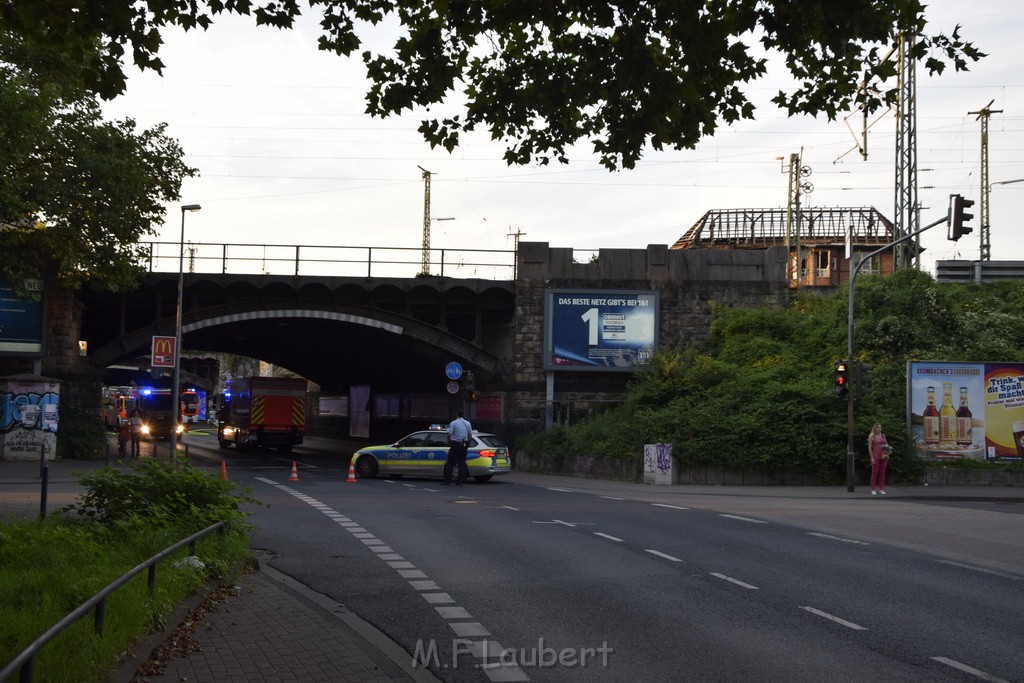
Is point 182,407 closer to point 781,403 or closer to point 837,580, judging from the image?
point 781,403

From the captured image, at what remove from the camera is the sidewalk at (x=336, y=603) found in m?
7.24

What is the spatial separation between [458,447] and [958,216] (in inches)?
510

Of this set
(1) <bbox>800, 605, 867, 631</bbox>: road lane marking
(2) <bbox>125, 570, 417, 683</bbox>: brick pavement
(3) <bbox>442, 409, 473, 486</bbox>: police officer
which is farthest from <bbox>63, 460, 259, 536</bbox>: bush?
(3) <bbox>442, 409, 473, 486</bbox>: police officer

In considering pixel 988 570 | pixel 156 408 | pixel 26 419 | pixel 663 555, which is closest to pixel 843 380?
pixel 988 570

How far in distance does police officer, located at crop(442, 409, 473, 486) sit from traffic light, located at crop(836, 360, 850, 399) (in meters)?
9.61

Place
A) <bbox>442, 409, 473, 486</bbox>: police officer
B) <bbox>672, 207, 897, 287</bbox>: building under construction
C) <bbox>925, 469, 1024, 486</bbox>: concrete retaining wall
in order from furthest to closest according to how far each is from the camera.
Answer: <bbox>672, 207, 897, 287</bbox>: building under construction < <bbox>925, 469, 1024, 486</bbox>: concrete retaining wall < <bbox>442, 409, 473, 486</bbox>: police officer

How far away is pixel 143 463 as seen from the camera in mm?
12695

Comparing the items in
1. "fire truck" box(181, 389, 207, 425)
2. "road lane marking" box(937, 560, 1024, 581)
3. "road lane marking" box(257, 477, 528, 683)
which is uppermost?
"fire truck" box(181, 389, 207, 425)

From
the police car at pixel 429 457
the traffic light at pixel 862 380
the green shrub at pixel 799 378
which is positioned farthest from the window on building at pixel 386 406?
the traffic light at pixel 862 380

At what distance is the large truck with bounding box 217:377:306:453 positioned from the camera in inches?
2005

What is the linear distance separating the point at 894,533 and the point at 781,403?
591 inches

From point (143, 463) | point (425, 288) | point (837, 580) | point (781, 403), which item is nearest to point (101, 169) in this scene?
point (425, 288)

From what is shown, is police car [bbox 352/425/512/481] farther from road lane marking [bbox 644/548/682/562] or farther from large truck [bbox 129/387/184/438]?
large truck [bbox 129/387/184/438]

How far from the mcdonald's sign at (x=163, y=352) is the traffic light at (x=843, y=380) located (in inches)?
679
